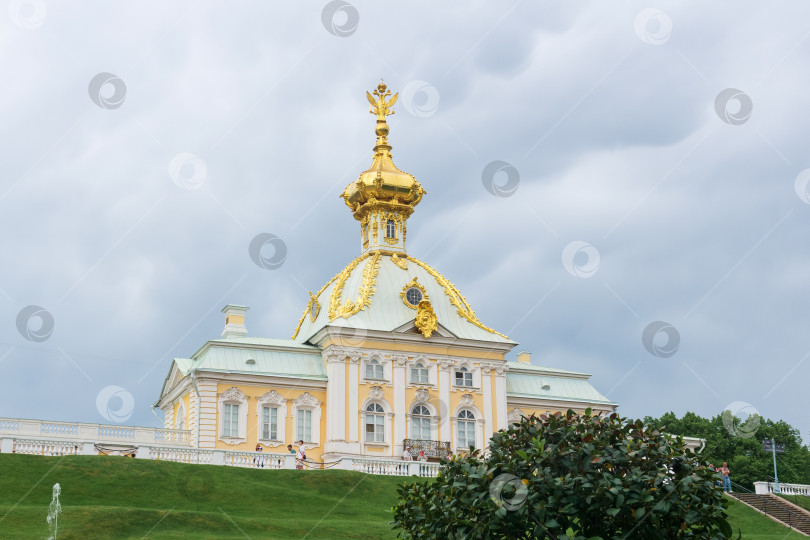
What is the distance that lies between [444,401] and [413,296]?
563 centimetres

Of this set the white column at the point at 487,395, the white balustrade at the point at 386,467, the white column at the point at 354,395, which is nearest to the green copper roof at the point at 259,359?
the white column at the point at 354,395

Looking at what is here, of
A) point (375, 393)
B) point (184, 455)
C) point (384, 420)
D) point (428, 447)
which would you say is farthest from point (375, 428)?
point (184, 455)

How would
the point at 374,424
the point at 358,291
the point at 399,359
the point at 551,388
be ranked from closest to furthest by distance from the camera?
the point at 374,424 → the point at 399,359 → the point at 358,291 → the point at 551,388

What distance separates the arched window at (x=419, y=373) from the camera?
51.9m

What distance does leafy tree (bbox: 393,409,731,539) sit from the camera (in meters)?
16.7

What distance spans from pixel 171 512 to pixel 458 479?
14.6 m

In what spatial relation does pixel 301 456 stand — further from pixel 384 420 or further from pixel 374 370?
pixel 374 370

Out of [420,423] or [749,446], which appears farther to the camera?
Answer: [749,446]

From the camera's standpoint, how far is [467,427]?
52.4 metres

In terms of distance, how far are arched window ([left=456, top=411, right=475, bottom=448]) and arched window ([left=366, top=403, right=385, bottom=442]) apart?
388cm

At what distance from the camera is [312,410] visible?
167ft

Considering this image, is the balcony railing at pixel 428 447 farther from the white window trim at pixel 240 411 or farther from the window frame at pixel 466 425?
the white window trim at pixel 240 411

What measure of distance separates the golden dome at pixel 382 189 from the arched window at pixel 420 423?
12.2m

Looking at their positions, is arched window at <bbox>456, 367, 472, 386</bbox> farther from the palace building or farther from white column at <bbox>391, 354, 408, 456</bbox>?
white column at <bbox>391, 354, 408, 456</bbox>
